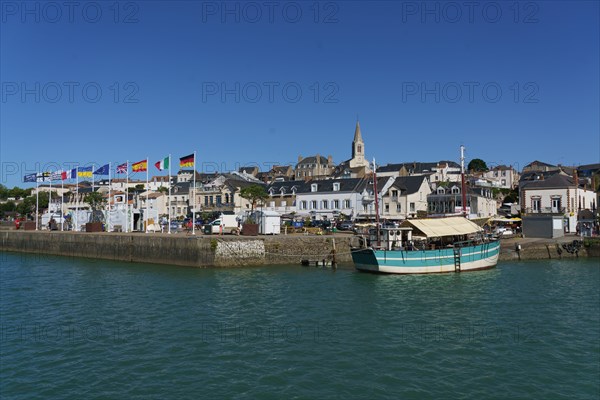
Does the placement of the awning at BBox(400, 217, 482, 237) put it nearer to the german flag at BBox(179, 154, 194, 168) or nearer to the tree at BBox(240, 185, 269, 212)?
the german flag at BBox(179, 154, 194, 168)

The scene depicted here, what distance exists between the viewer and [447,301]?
26.2m

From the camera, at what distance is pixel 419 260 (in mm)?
36125

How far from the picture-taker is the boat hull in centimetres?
3556

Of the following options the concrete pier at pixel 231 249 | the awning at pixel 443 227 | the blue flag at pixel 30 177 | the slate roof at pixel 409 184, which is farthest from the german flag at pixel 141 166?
the slate roof at pixel 409 184

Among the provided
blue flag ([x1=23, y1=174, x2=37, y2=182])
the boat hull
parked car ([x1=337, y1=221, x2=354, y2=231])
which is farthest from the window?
blue flag ([x1=23, y1=174, x2=37, y2=182])

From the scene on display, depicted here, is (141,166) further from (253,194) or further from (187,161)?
(253,194)

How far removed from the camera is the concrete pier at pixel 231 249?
128 feet

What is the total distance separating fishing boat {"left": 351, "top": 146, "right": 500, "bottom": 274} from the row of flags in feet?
62.4

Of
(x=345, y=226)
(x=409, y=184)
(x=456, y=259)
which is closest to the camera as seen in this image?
(x=456, y=259)

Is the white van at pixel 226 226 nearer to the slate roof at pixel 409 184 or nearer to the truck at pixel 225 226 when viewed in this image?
the truck at pixel 225 226

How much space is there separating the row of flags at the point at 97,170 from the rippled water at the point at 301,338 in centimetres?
1590

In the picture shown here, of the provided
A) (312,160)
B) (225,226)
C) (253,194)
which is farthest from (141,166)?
(312,160)

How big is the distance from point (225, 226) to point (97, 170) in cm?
1734

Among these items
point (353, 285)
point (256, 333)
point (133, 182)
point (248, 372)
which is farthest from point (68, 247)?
point (133, 182)
